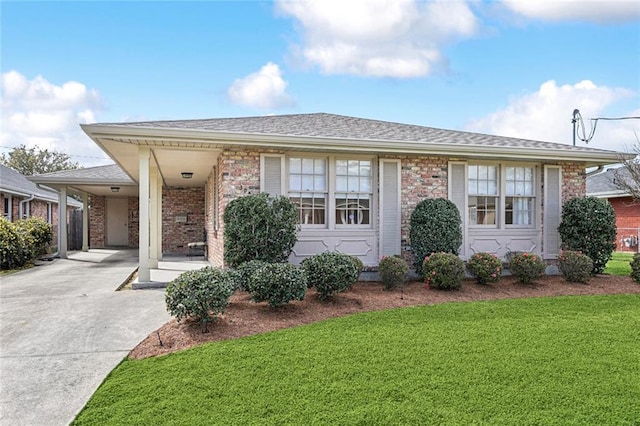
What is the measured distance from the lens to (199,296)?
5008 millimetres

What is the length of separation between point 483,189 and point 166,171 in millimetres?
8589

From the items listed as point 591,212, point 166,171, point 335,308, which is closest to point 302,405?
point 335,308

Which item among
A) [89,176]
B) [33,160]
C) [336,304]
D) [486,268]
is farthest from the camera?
[33,160]

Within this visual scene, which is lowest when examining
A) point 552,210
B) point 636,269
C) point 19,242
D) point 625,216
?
point 636,269

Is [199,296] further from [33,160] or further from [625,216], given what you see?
[33,160]

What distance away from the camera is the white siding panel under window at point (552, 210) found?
386 inches

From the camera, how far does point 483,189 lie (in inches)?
377

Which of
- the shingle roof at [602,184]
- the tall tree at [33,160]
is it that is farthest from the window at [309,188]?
the tall tree at [33,160]

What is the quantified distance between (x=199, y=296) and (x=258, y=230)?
2.17m

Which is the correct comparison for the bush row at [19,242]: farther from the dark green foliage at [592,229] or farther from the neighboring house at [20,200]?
the dark green foliage at [592,229]

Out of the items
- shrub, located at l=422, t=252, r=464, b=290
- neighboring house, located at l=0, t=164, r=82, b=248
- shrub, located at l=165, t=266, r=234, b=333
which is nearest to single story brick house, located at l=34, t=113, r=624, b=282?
shrub, located at l=422, t=252, r=464, b=290

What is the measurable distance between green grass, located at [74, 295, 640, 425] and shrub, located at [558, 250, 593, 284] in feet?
9.87

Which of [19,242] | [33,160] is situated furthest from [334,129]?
[33,160]

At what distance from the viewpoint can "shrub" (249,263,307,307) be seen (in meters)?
5.76
